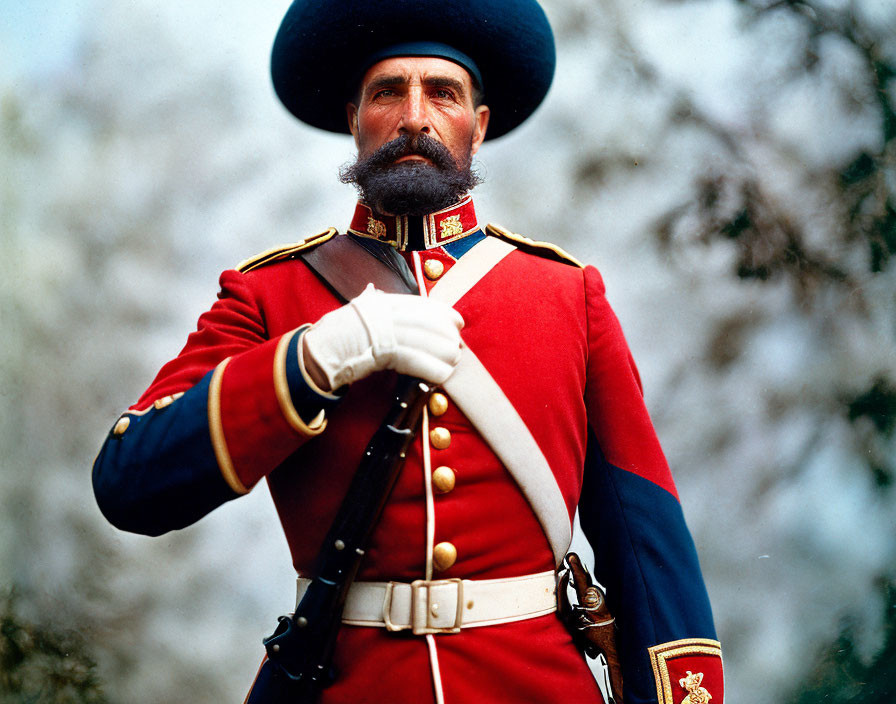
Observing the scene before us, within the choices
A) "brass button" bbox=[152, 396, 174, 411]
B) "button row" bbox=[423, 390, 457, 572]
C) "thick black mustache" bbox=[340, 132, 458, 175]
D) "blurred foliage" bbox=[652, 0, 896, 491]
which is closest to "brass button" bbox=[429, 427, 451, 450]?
"button row" bbox=[423, 390, 457, 572]

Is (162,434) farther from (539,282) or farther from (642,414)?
(642,414)

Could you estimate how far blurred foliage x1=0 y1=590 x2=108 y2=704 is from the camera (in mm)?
2660

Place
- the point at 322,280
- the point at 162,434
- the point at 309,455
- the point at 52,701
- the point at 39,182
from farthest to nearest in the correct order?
the point at 39,182, the point at 52,701, the point at 322,280, the point at 309,455, the point at 162,434

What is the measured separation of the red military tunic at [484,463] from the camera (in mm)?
1457

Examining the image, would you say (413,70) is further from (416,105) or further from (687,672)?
(687,672)

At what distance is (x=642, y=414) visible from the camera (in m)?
1.74

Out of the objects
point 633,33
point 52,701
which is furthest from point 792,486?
point 52,701

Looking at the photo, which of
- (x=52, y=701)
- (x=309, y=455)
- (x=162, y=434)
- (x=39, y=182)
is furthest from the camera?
(x=39, y=182)

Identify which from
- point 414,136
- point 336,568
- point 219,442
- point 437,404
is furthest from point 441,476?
point 414,136

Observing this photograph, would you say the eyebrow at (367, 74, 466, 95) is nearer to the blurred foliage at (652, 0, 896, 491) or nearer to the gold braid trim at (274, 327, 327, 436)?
the gold braid trim at (274, 327, 327, 436)

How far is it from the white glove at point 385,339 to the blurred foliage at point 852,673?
193 centimetres

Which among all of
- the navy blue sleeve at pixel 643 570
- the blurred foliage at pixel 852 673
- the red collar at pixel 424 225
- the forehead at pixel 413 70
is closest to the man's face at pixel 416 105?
the forehead at pixel 413 70

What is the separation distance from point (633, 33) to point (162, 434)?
7.23 feet

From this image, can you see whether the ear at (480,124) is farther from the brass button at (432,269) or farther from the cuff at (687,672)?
the cuff at (687,672)
